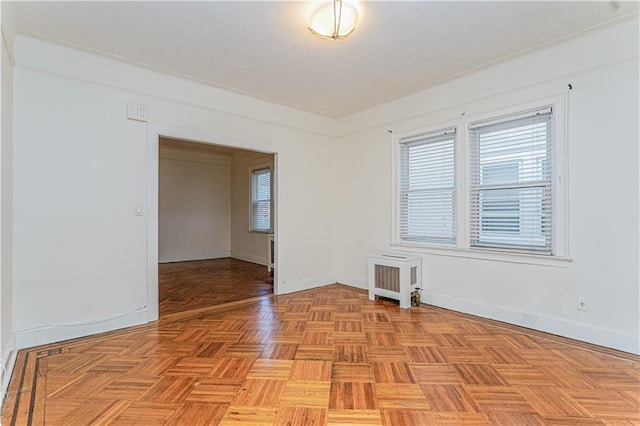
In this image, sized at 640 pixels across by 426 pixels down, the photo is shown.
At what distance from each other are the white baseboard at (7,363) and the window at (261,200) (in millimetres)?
4714

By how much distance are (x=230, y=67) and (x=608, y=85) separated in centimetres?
344

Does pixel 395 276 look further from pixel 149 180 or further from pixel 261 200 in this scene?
pixel 261 200

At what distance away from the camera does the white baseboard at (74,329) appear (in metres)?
2.64

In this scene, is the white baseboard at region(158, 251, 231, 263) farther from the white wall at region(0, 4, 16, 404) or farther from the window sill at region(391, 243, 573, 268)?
the window sill at region(391, 243, 573, 268)

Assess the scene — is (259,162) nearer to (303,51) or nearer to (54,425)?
(303,51)

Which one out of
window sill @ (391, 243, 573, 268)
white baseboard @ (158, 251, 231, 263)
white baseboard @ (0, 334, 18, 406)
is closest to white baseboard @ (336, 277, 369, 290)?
window sill @ (391, 243, 573, 268)

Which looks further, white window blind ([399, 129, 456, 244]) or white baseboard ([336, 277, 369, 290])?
white baseboard ([336, 277, 369, 290])

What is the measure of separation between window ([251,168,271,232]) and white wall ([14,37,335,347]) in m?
3.28

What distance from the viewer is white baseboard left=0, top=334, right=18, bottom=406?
2010mm

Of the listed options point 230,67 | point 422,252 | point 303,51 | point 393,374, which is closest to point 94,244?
point 230,67

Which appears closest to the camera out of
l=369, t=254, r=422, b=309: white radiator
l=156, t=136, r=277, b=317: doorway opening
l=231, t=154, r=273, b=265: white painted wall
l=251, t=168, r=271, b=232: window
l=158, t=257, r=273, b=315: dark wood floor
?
l=369, t=254, r=422, b=309: white radiator

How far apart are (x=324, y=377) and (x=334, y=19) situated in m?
2.55

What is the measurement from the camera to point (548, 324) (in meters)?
2.96

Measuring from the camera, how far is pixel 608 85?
8.76ft
